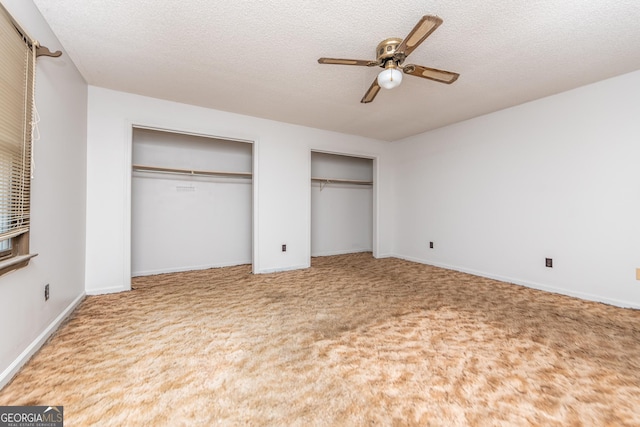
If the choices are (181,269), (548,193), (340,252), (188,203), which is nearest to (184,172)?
(188,203)

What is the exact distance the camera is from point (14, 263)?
148 cm

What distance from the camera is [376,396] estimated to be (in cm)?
135

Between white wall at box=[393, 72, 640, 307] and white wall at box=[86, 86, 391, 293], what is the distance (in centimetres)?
138

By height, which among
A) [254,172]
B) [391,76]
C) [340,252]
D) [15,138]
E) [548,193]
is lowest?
[340,252]

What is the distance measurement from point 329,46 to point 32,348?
3009 millimetres

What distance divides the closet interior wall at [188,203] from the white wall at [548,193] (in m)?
3.30

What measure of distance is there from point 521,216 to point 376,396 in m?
3.23

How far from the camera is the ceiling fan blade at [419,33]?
1.48 meters

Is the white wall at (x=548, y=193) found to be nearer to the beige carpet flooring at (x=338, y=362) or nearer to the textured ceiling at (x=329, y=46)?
the textured ceiling at (x=329, y=46)
